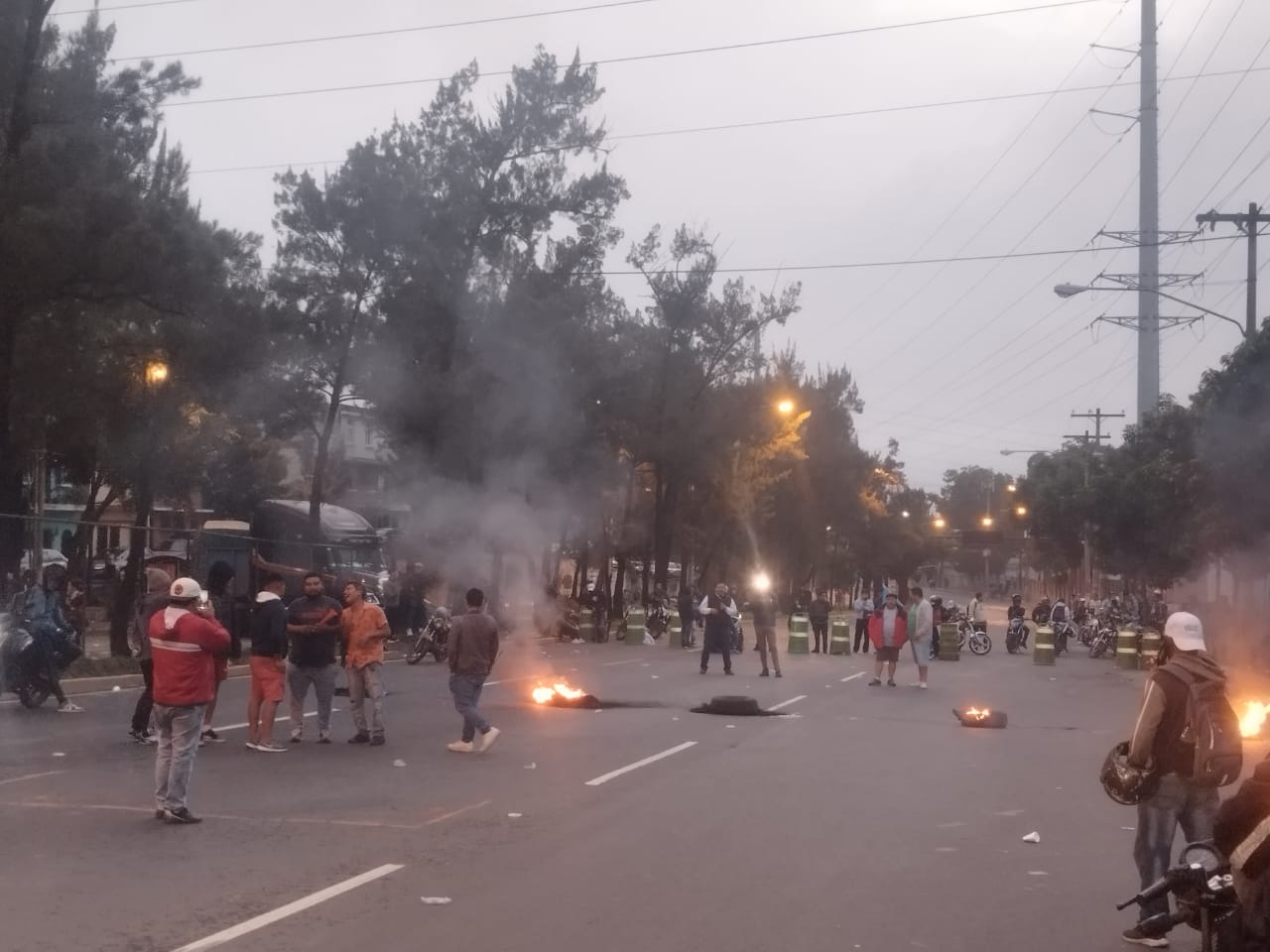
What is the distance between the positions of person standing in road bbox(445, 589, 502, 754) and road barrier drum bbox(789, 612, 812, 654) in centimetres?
2202

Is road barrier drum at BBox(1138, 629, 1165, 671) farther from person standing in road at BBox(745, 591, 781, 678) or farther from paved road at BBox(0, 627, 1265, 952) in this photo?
paved road at BBox(0, 627, 1265, 952)

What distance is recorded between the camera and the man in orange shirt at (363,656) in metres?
14.2

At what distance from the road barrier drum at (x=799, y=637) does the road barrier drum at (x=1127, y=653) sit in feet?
24.0

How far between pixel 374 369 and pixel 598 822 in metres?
26.8

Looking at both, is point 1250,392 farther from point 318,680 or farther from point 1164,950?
point 1164,950

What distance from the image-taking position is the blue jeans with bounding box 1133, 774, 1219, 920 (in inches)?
261

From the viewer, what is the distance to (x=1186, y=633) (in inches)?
265

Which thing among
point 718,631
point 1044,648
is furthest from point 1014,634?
point 718,631

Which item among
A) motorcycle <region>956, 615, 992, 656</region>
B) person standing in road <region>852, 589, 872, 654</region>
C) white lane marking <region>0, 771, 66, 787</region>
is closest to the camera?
white lane marking <region>0, 771, 66, 787</region>

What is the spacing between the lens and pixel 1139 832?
6879 mm

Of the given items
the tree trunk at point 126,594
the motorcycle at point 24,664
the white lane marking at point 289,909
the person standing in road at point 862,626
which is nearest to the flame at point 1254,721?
the white lane marking at point 289,909

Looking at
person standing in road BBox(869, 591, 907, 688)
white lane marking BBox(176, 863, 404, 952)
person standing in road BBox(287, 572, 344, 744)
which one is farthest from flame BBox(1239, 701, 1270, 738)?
white lane marking BBox(176, 863, 404, 952)

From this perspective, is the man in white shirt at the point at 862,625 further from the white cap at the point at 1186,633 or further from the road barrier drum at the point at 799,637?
the white cap at the point at 1186,633

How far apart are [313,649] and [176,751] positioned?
440 centimetres
